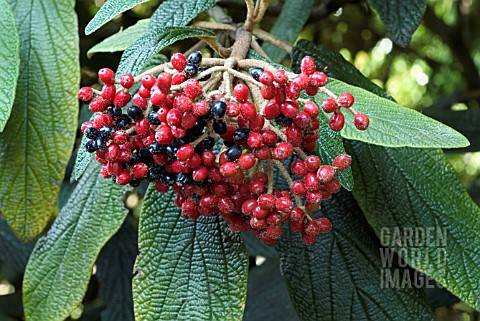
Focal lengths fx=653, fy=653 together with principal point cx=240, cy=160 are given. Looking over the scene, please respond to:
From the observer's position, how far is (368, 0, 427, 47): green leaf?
1.00m

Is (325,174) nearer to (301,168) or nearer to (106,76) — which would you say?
(301,168)

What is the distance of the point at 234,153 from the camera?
0.64m

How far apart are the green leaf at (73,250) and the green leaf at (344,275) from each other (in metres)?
0.26

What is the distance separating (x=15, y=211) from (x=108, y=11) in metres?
0.40

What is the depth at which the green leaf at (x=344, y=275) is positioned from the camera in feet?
3.04

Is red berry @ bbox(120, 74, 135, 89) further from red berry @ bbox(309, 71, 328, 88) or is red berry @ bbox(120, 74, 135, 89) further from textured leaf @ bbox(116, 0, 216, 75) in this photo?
red berry @ bbox(309, 71, 328, 88)

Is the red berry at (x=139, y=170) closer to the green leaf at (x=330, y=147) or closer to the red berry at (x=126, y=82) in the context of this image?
the red berry at (x=126, y=82)

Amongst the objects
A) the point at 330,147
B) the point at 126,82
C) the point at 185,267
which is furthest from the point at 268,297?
the point at 126,82

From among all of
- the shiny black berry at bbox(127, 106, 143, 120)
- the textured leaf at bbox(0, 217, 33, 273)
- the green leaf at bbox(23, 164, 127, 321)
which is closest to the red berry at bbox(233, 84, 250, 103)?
the shiny black berry at bbox(127, 106, 143, 120)

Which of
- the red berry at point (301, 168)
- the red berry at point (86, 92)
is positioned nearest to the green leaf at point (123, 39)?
the red berry at point (86, 92)

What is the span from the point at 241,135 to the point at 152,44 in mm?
187

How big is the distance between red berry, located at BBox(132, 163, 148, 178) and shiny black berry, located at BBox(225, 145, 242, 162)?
3.9 inches

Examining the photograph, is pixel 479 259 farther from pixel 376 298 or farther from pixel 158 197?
pixel 158 197

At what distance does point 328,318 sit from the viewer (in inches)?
36.2
